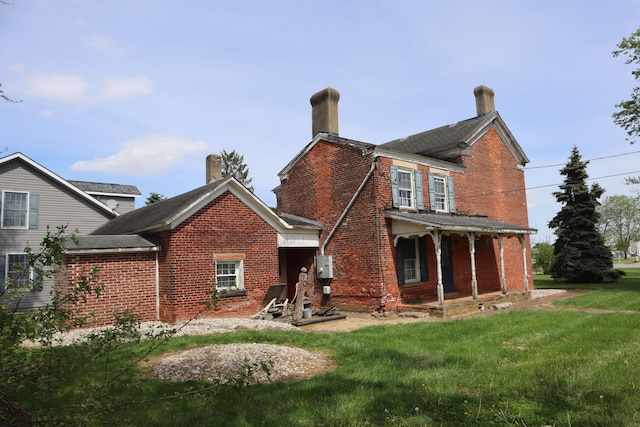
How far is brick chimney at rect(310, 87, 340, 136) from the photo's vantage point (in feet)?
60.1

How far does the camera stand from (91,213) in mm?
22219

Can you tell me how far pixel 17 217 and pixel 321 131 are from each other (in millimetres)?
14541

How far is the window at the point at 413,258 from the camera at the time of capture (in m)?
16.2

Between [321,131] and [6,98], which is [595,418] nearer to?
[6,98]

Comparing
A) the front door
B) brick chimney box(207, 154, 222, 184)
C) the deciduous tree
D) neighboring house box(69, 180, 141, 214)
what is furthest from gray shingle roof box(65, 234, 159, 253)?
the deciduous tree

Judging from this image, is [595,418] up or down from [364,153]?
down

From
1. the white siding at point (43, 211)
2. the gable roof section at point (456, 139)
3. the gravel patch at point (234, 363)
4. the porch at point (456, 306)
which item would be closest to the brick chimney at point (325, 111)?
the gable roof section at point (456, 139)

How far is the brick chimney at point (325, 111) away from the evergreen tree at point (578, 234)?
17.4m

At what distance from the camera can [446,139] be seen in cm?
2016

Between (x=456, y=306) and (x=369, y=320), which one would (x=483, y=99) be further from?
(x=369, y=320)

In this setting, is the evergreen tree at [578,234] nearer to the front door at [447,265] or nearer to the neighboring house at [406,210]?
the neighboring house at [406,210]

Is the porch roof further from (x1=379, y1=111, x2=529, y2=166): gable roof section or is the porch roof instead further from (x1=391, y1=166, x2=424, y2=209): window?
(x1=379, y1=111, x2=529, y2=166): gable roof section

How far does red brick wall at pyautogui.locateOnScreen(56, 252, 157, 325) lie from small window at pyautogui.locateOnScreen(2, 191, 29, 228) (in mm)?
8416

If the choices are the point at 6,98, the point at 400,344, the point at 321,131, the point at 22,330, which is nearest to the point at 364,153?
the point at 321,131
